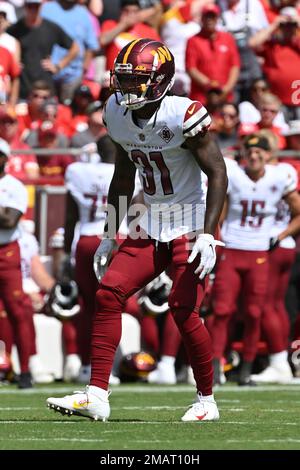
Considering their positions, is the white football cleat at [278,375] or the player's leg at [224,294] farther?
the white football cleat at [278,375]

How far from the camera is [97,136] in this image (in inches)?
484

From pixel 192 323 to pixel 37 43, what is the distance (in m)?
8.51

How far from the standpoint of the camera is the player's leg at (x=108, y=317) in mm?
6617

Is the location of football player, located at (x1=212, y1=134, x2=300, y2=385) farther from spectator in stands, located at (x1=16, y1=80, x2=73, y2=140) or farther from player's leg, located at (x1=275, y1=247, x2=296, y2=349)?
spectator in stands, located at (x1=16, y1=80, x2=73, y2=140)

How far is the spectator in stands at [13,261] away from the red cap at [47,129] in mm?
3200

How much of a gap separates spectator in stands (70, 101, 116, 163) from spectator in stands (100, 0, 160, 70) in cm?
205

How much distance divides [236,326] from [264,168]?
1.72 metres

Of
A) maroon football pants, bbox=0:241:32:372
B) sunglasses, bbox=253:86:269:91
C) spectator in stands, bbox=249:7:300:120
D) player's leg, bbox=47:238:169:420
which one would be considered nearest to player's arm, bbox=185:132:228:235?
player's leg, bbox=47:238:169:420

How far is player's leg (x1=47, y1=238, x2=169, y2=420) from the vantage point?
6.62 m

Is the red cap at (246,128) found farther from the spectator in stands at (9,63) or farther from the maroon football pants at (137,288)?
the maroon football pants at (137,288)

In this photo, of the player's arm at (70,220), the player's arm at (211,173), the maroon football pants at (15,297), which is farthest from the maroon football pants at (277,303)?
the player's arm at (211,173)
